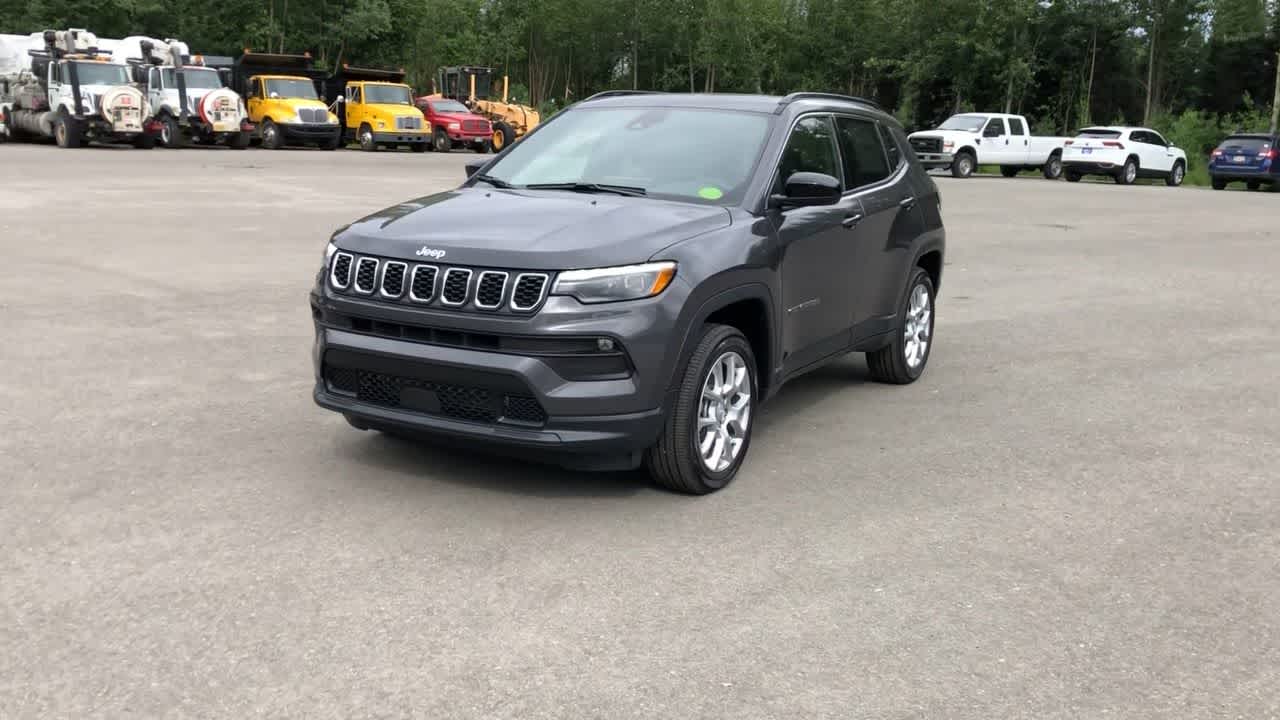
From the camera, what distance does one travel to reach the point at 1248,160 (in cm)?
3509

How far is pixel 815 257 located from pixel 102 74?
32387 millimetres

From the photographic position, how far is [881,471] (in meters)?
6.01

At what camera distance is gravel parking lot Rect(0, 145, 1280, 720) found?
3.69 metres

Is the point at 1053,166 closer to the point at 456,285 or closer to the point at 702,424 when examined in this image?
the point at 702,424

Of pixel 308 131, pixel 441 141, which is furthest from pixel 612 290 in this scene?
pixel 441 141

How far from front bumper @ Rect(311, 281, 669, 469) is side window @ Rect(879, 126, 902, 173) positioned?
10.4 ft

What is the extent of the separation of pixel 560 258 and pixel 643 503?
1136 millimetres

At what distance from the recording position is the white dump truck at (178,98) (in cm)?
3622

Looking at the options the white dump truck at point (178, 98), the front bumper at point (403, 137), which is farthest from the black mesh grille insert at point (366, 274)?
the front bumper at point (403, 137)

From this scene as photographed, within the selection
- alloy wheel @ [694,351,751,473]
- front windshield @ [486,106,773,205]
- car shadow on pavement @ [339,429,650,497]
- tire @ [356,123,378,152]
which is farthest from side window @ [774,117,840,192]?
tire @ [356,123,378,152]

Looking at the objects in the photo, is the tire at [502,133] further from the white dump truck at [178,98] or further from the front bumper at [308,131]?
the white dump truck at [178,98]

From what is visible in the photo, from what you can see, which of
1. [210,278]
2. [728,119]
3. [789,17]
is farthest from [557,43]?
[728,119]

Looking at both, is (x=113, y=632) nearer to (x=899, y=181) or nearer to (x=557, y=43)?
(x=899, y=181)

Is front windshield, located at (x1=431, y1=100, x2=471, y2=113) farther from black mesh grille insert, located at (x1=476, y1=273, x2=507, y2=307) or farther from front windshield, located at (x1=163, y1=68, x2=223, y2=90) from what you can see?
black mesh grille insert, located at (x1=476, y1=273, x2=507, y2=307)
